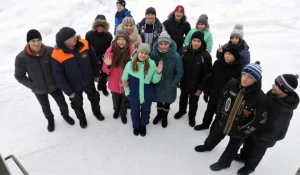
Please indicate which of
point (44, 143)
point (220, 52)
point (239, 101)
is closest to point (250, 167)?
point (239, 101)

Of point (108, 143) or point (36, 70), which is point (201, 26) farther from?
point (36, 70)

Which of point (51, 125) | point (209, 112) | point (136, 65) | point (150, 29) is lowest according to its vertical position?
point (209, 112)

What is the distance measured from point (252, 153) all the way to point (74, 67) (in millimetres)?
3243

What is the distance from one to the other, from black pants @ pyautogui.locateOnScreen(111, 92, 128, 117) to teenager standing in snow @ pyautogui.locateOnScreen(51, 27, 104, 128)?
18.7 inches

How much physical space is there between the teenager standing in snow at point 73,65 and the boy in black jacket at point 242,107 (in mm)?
2416

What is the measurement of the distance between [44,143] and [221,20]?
966 centimetres

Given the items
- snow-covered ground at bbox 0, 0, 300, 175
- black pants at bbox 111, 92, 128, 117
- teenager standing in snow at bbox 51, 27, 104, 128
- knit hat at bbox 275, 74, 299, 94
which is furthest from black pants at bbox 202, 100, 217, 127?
teenager standing in snow at bbox 51, 27, 104, 128

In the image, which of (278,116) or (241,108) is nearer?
(278,116)

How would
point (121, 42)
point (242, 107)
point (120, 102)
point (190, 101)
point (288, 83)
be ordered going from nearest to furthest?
point (288, 83) < point (242, 107) < point (121, 42) < point (190, 101) < point (120, 102)

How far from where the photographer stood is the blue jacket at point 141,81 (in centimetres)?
356

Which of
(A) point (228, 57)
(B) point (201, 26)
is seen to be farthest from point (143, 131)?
(B) point (201, 26)

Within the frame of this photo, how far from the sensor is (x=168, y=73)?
3.79m

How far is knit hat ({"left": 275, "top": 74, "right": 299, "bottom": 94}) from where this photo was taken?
8.08 ft

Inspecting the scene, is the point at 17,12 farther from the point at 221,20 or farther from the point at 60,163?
the point at 221,20
